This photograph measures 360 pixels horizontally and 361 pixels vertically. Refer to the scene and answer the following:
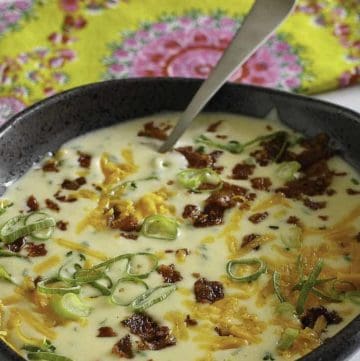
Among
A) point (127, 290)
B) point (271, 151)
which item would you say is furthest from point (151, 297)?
point (271, 151)

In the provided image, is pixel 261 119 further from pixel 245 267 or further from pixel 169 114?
pixel 245 267

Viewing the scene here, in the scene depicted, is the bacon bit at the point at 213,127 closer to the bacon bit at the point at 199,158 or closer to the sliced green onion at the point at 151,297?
the bacon bit at the point at 199,158

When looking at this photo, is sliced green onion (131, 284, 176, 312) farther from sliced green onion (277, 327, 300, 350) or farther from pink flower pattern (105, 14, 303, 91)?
pink flower pattern (105, 14, 303, 91)

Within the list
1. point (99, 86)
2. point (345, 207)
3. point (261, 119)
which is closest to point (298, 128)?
point (261, 119)

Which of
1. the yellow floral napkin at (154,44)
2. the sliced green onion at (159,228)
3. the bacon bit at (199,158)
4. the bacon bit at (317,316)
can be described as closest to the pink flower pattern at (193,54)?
the yellow floral napkin at (154,44)

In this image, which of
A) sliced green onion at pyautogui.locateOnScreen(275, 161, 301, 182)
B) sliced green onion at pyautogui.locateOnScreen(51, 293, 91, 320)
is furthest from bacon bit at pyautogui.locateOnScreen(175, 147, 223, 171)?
sliced green onion at pyautogui.locateOnScreen(51, 293, 91, 320)

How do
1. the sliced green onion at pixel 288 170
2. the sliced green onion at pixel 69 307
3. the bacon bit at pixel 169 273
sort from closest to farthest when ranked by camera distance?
1. the sliced green onion at pixel 69 307
2. the bacon bit at pixel 169 273
3. the sliced green onion at pixel 288 170
